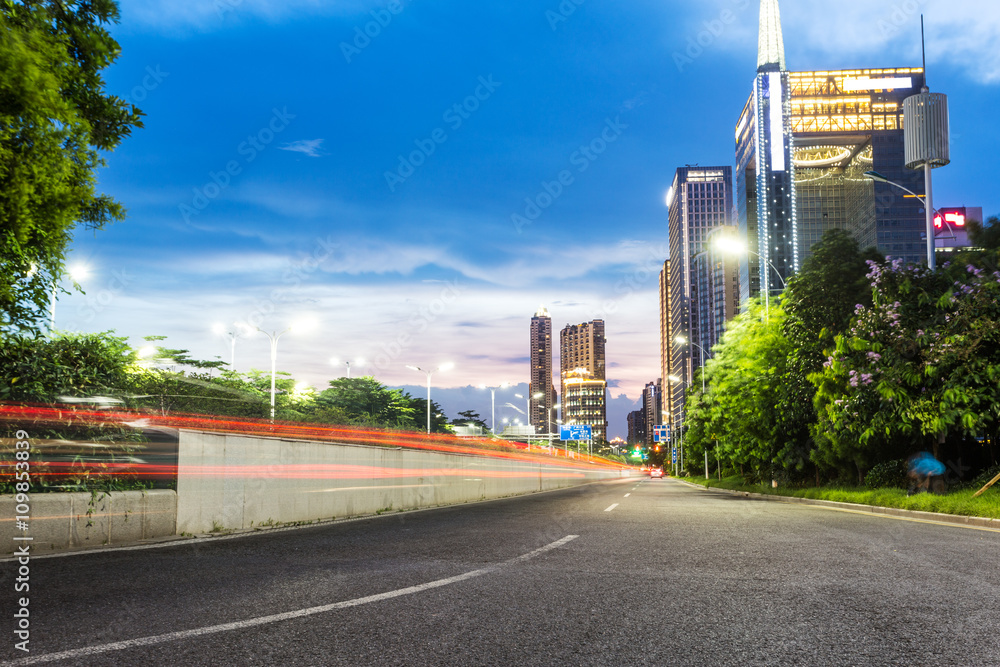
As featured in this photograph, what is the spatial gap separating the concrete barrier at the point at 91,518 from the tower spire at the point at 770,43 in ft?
634

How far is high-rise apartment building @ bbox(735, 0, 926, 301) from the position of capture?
157m

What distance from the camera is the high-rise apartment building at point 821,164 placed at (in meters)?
157

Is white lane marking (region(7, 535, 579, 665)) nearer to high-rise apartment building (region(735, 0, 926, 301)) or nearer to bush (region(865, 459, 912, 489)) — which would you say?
bush (region(865, 459, 912, 489))

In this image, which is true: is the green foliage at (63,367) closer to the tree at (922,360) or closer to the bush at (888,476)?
the tree at (922,360)

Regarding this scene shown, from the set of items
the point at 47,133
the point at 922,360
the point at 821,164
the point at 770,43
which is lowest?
the point at 922,360

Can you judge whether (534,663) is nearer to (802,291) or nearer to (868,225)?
(802,291)

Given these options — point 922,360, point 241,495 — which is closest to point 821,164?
point 922,360

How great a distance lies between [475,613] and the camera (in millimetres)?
5039

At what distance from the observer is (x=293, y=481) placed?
13.0 meters

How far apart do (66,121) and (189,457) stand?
480 cm

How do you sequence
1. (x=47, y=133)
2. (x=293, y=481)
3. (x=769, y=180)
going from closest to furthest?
(x=47, y=133) → (x=293, y=481) → (x=769, y=180)

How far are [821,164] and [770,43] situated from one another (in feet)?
112

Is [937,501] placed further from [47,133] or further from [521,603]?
[47,133]

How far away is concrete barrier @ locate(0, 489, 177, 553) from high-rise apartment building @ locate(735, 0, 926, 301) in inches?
6186
